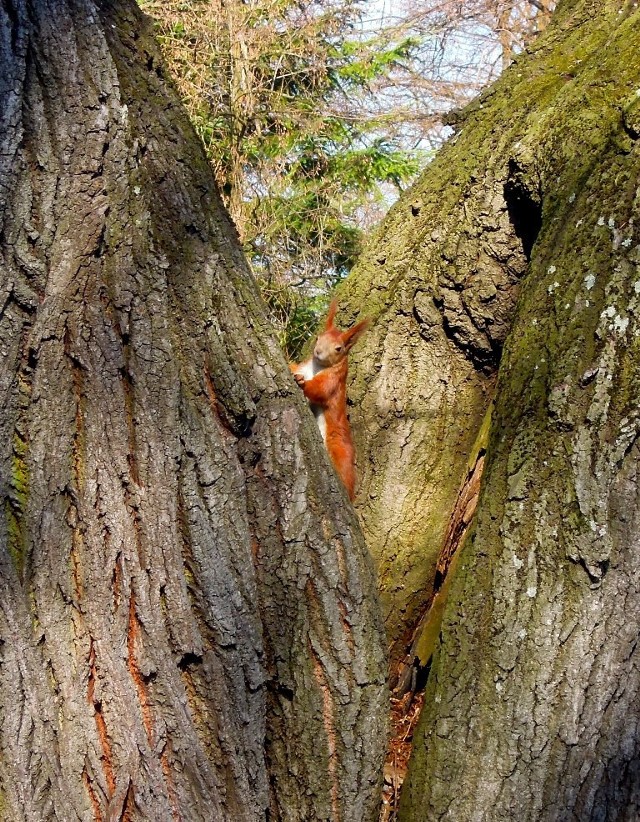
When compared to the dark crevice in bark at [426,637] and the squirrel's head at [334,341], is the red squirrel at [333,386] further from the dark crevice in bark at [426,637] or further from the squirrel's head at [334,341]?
the dark crevice in bark at [426,637]

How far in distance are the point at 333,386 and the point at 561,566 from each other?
1894mm

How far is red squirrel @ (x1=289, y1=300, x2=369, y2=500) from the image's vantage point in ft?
9.21

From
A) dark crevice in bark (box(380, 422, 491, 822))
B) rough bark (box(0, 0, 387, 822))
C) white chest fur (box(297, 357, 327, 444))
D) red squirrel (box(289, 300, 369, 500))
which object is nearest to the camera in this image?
rough bark (box(0, 0, 387, 822))

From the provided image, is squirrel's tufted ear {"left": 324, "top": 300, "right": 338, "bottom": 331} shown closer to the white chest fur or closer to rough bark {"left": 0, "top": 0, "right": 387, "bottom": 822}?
the white chest fur

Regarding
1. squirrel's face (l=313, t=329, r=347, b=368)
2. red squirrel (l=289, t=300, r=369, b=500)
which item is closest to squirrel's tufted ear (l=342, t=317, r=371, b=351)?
red squirrel (l=289, t=300, r=369, b=500)

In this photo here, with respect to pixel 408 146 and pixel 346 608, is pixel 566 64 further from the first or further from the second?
pixel 408 146

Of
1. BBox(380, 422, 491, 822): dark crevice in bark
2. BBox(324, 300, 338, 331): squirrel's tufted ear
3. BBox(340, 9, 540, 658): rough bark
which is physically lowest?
BBox(380, 422, 491, 822): dark crevice in bark

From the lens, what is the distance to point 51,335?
1.86 m

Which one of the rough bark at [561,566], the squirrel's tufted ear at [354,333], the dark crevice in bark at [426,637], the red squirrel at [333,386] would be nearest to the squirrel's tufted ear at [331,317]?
the red squirrel at [333,386]

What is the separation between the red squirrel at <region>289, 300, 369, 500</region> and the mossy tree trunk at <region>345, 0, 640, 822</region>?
Answer: 0.14 metres

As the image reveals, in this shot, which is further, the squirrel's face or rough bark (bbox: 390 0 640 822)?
the squirrel's face

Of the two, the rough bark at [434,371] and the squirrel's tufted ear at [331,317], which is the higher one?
the squirrel's tufted ear at [331,317]

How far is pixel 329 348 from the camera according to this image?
3439mm

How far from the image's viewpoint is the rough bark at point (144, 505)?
Answer: 1.82 m
